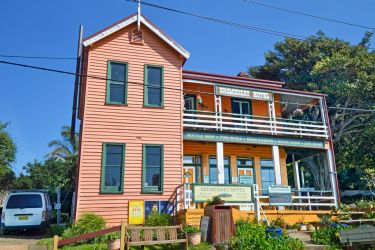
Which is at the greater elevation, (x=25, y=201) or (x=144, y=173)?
(x=144, y=173)

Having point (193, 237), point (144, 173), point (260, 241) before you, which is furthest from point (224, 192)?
point (260, 241)

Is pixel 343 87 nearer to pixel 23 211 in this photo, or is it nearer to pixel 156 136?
pixel 156 136

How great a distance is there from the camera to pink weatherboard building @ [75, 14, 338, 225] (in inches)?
588

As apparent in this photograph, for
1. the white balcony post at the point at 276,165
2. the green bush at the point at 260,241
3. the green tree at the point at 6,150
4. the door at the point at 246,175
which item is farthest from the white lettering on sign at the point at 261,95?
the green tree at the point at 6,150

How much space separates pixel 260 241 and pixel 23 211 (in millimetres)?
10387

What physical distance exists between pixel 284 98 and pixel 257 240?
505 inches

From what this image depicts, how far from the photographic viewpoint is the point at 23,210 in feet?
49.5

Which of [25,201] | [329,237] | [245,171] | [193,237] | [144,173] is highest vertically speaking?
[245,171]

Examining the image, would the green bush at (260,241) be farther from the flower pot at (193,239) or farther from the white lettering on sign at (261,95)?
the white lettering on sign at (261,95)

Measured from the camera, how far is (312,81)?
31.4 metres

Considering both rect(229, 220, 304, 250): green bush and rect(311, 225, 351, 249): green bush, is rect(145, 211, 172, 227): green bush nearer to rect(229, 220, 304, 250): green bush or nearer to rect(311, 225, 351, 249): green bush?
rect(229, 220, 304, 250): green bush

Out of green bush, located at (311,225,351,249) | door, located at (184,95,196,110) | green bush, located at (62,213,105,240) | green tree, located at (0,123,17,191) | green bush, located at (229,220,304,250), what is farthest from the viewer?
green tree, located at (0,123,17,191)

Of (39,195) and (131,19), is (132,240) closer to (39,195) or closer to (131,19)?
(39,195)

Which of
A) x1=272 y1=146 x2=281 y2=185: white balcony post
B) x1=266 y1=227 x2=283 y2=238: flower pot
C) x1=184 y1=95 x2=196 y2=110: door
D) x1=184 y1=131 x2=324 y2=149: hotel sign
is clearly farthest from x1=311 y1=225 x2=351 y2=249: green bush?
x1=184 y1=95 x2=196 y2=110: door
